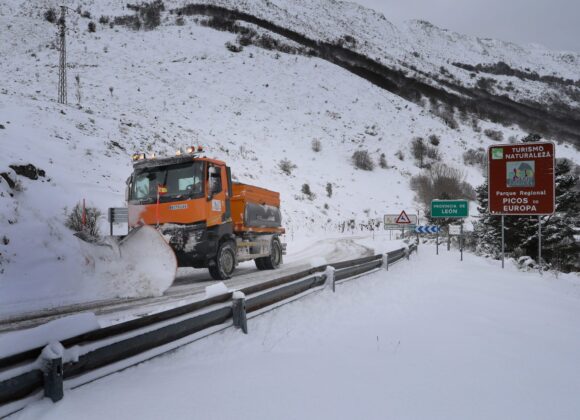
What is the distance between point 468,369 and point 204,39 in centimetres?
5494

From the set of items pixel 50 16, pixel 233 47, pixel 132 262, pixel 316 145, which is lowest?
pixel 132 262

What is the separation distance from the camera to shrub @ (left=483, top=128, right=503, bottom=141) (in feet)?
183

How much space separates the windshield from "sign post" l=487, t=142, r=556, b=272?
10.4 meters

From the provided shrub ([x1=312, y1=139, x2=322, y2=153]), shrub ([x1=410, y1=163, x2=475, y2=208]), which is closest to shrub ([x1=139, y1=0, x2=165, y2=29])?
shrub ([x1=312, y1=139, x2=322, y2=153])

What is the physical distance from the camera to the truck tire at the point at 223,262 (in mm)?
9766

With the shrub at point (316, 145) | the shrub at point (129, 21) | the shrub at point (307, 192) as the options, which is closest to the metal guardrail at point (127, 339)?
the shrub at point (307, 192)

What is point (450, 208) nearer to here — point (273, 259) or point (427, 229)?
point (427, 229)

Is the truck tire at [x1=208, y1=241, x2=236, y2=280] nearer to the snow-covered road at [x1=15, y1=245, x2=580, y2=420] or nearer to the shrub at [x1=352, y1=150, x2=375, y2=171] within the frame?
the snow-covered road at [x1=15, y1=245, x2=580, y2=420]

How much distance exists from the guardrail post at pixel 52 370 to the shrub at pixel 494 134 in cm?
6088

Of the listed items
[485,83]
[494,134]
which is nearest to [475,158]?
[494,134]

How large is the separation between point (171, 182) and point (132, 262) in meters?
2.17

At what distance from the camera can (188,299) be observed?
24.1ft

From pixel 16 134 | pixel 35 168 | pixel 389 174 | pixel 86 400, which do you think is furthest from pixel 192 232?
pixel 389 174

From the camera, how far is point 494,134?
5628 centimetres
